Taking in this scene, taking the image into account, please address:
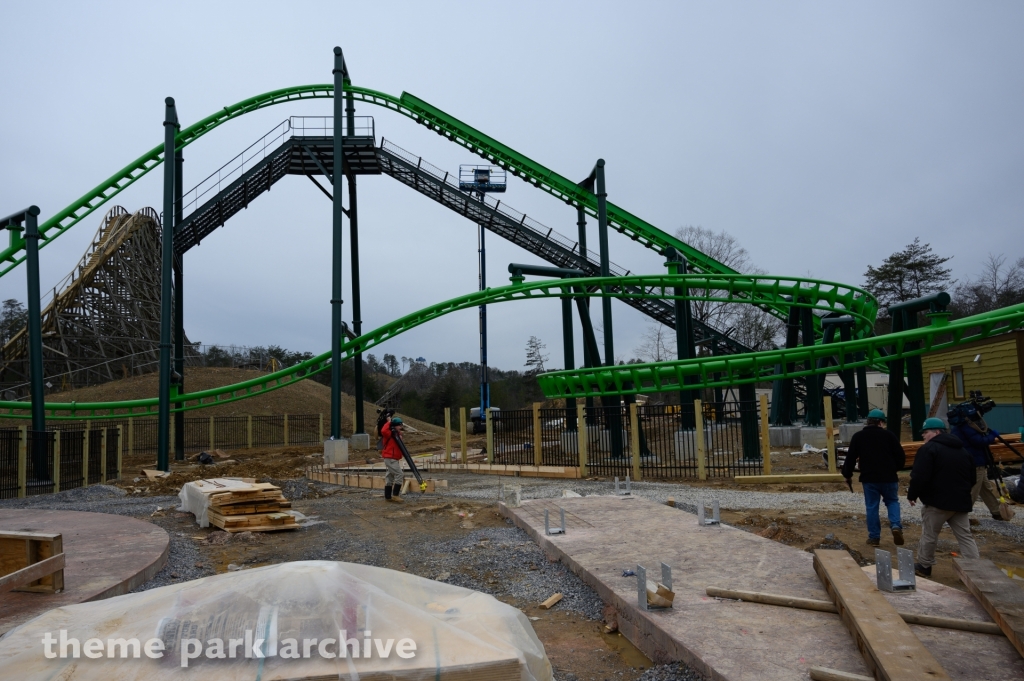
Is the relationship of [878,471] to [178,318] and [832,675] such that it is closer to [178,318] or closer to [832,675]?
[832,675]

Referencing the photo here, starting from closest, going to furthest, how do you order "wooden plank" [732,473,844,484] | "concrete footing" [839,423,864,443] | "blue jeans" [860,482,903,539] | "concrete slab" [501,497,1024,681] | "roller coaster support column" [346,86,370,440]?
"concrete slab" [501,497,1024,681]
"blue jeans" [860,482,903,539]
"wooden plank" [732,473,844,484]
"concrete footing" [839,423,864,443]
"roller coaster support column" [346,86,370,440]

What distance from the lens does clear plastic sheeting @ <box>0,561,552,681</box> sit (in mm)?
2857

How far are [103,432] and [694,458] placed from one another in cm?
1543

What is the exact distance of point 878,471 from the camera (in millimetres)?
8133

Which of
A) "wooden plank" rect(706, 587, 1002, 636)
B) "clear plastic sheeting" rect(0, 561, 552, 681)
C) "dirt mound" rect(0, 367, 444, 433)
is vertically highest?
"dirt mound" rect(0, 367, 444, 433)

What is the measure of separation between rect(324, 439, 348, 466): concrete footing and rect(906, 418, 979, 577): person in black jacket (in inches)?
722

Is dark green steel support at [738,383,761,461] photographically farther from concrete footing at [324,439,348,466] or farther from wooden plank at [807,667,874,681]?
wooden plank at [807,667,874,681]

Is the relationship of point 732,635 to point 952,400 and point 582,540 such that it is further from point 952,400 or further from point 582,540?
point 952,400

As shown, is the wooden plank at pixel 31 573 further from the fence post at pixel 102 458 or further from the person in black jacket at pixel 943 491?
the fence post at pixel 102 458

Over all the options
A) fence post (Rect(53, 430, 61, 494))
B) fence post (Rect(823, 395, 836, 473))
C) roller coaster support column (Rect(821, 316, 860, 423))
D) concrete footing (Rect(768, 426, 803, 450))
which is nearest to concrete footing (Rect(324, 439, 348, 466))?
fence post (Rect(53, 430, 61, 494))

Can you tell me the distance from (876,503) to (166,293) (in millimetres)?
19330

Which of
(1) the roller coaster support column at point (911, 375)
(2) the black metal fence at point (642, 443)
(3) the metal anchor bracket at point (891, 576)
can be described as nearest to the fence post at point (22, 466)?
(2) the black metal fence at point (642, 443)

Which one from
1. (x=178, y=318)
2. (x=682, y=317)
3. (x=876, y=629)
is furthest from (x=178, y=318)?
(x=876, y=629)

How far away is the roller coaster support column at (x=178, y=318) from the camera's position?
23656 mm
